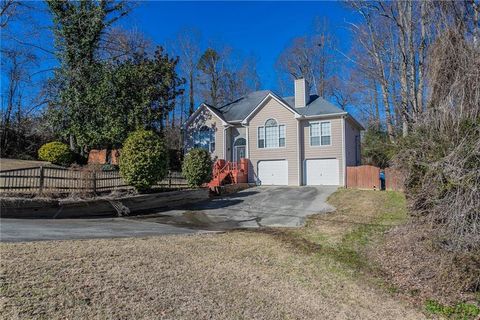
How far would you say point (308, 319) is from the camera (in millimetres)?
4262

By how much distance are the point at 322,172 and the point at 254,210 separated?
8764 mm

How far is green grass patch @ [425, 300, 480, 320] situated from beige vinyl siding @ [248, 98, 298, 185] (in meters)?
16.2

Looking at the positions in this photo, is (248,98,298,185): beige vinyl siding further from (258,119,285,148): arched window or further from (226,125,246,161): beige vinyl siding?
(226,125,246,161): beige vinyl siding

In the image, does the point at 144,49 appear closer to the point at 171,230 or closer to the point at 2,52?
the point at 2,52

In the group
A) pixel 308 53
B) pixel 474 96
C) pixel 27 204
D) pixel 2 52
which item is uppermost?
pixel 308 53

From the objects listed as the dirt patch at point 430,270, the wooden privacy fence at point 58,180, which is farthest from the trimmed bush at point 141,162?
the dirt patch at point 430,270

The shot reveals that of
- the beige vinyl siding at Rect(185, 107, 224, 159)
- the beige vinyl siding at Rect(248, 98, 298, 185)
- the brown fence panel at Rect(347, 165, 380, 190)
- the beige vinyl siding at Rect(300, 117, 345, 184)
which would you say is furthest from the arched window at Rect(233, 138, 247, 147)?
the brown fence panel at Rect(347, 165, 380, 190)

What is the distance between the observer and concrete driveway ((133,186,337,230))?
1106cm

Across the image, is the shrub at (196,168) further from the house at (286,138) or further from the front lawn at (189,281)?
the front lawn at (189,281)

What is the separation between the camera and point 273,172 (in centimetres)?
2203

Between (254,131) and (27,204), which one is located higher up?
(254,131)

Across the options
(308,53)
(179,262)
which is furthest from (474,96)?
(308,53)

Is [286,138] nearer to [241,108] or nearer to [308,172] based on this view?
[308,172]

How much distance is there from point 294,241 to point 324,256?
4.21 feet
